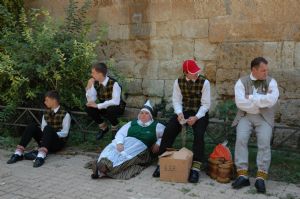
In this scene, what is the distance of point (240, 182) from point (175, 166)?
79 centimetres

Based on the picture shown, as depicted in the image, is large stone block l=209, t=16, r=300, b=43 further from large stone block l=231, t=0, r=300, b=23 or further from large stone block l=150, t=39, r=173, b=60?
large stone block l=150, t=39, r=173, b=60

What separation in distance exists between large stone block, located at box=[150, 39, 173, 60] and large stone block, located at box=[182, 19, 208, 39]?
387 mm

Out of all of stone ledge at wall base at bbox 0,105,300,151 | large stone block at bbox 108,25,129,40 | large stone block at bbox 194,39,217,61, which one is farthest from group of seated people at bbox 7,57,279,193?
large stone block at bbox 108,25,129,40

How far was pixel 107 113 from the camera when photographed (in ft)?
20.5

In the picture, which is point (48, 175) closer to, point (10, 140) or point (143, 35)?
point (10, 140)

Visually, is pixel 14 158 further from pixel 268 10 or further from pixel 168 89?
pixel 268 10

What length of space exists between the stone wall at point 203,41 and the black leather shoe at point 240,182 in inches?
74.5

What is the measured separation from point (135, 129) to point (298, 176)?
7.19ft

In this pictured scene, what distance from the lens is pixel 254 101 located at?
15.7ft

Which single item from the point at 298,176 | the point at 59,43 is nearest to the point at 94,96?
the point at 59,43

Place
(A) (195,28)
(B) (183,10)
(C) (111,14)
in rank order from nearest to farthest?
(A) (195,28) → (B) (183,10) → (C) (111,14)

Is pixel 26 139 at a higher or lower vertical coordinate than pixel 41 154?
higher

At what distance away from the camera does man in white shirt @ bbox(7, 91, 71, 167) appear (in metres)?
5.89

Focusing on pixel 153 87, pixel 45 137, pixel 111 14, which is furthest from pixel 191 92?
pixel 111 14
